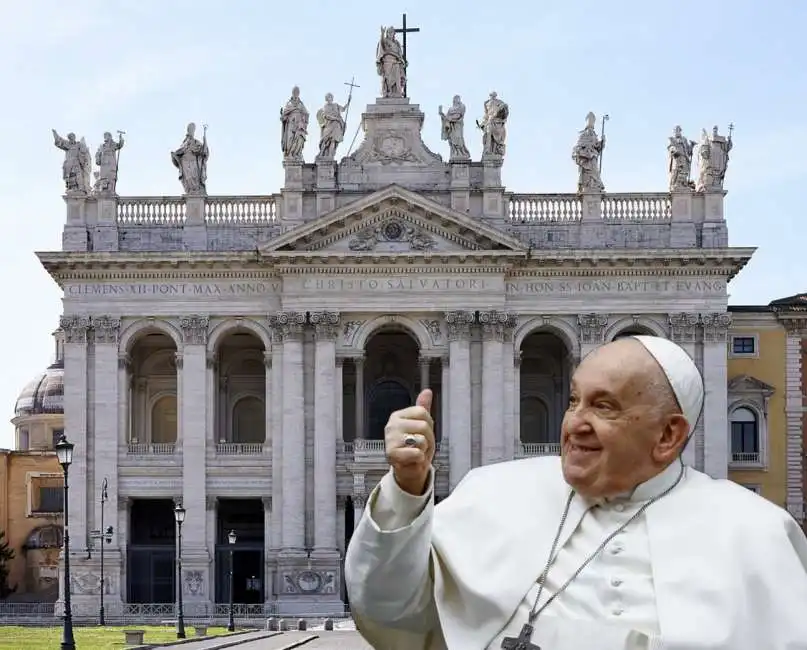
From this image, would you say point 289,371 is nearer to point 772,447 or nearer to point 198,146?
point 198,146

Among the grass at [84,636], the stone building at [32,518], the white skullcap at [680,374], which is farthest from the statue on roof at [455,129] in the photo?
the white skullcap at [680,374]

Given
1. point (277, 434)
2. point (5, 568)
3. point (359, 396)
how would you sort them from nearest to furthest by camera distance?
point (359, 396) < point (277, 434) < point (5, 568)

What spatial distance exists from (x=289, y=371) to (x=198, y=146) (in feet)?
28.9

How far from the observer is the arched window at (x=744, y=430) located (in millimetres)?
59250

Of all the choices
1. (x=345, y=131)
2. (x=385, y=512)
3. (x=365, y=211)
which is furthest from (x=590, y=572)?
(x=345, y=131)

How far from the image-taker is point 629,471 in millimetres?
→ 5023

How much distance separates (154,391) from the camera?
197 feet

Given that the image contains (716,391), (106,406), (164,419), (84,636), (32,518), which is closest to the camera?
(84,636)

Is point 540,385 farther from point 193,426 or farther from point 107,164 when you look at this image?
point 107,164

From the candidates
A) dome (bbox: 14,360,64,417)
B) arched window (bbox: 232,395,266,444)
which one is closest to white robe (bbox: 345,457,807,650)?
arched window (bbox: 232,395,266,444)

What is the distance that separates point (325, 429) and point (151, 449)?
20.4 feet

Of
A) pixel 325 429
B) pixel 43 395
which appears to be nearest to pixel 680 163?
pixel 325 429

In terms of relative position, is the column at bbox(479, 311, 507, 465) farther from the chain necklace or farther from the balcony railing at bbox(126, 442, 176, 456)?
the chain necklace

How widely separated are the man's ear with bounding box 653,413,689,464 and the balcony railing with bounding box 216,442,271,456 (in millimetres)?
51138
